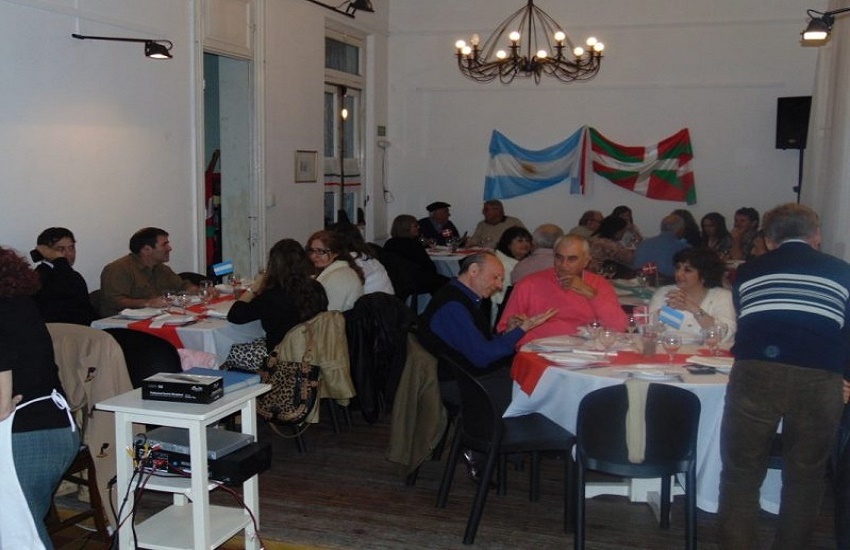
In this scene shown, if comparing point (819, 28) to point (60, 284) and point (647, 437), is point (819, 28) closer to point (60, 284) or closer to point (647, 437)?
point (647, 437)

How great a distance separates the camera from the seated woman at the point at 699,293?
A: 486cm

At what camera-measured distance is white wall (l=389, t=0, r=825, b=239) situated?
10391 mm

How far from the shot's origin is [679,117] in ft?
35.1

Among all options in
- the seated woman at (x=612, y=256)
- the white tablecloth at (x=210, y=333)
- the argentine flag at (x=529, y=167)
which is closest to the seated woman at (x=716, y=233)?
the seated woman at (x=612, y=256)

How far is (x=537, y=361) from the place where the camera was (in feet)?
14.0

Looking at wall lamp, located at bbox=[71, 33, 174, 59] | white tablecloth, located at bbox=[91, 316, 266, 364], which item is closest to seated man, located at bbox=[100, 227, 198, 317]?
white tablecloth, located at bbox=[91, 316, 266, 364]

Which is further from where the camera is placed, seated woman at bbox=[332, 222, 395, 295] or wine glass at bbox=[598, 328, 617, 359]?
seated woman at bbox=[332, 222, 395, 295]

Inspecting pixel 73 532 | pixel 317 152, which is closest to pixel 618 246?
pixel 317 152

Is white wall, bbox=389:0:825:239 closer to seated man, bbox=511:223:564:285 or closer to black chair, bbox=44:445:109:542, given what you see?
seated man, bbox=511:223:564:285

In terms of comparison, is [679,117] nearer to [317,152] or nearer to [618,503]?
[317,152]

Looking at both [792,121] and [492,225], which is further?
[492,225]

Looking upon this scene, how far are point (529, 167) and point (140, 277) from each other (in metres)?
6.22

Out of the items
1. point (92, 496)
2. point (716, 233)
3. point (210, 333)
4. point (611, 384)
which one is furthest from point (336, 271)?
point (716, 233)

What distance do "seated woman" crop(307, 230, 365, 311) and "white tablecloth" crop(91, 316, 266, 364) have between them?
72 centimetres
